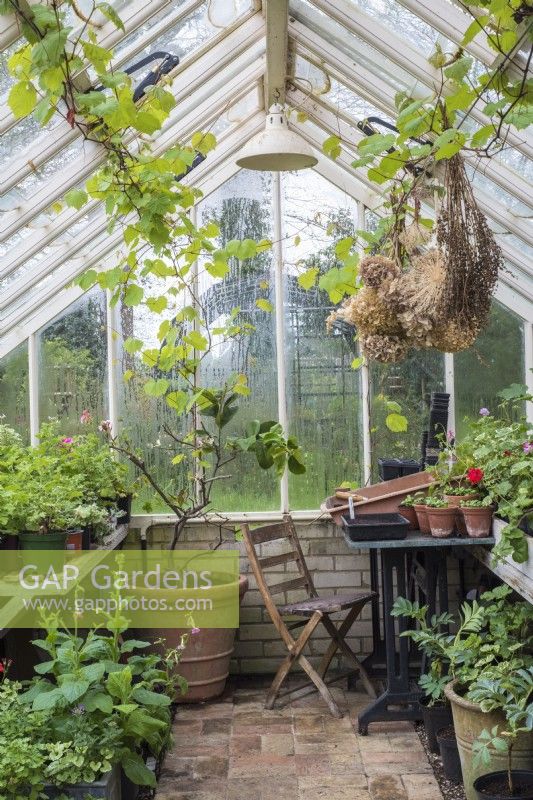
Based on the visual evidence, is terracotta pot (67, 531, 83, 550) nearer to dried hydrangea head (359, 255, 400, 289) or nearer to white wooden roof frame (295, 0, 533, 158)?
dried hydrangea head (359, 255, 400, 289)

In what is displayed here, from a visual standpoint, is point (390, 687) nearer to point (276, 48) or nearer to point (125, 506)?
point (125, 506)

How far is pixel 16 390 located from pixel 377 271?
288 cm

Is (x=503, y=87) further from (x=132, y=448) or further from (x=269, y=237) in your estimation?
(x=132, y=448)

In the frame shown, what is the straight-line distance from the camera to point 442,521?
507 cm

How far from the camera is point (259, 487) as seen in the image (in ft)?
21.4

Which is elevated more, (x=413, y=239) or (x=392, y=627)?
(x=413, y=239)

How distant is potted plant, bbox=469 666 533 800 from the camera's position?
3.73 metres

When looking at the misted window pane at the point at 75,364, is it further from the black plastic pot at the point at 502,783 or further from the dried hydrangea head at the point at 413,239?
the black plastic pot at the point at 502,783

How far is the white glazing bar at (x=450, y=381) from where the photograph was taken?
635 cm

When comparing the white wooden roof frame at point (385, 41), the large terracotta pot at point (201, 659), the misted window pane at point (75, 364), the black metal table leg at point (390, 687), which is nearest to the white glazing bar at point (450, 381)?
Result: the black metal table leg at point (390, 687)

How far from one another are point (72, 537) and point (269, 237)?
2654mm

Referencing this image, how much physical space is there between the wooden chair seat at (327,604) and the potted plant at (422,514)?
0.63m

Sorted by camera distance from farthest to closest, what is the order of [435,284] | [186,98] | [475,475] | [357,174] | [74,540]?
[357,174]
[186,98]
[475,475]
[74,540]
[435,284]

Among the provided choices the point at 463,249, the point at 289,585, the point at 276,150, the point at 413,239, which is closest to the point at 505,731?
the point at 463,249
